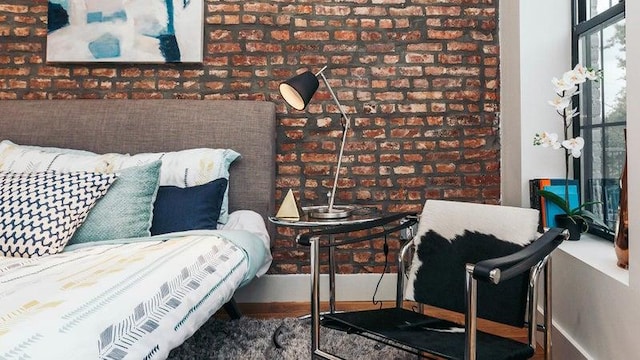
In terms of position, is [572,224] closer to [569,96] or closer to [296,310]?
[569,96]

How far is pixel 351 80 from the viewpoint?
9.70 feet

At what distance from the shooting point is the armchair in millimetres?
1374

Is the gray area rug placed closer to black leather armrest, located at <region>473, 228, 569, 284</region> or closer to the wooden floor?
the wooden floor

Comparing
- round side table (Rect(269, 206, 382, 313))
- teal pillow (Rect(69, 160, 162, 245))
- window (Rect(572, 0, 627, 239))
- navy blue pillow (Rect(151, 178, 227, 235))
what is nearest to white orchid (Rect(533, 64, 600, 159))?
window (Rect(572, 0, 627, 239))

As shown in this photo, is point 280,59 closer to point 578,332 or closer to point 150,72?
point 150,72

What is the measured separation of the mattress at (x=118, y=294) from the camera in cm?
98

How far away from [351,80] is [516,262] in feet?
6.12

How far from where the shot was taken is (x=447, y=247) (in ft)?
6.25

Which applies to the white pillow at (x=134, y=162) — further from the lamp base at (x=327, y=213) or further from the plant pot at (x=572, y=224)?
the plant pot at (x=572, y=224)

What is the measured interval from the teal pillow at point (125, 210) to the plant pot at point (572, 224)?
1.89m

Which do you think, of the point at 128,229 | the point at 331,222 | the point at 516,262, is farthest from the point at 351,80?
the point at 516,262

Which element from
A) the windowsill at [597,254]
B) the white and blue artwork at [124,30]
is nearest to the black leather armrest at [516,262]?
the windowsill at [597,254]

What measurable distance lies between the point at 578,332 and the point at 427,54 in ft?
5.78

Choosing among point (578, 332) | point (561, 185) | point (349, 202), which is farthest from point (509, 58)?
point (578, 332)
